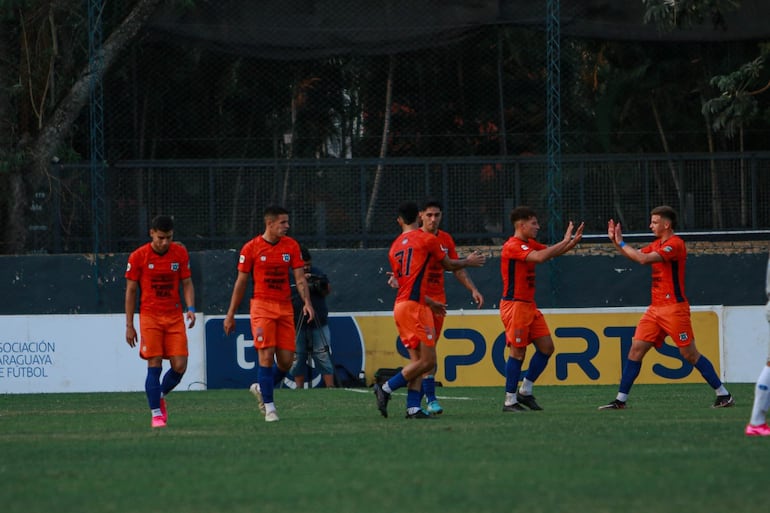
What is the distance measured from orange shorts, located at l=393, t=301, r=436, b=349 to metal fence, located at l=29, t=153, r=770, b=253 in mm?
8729

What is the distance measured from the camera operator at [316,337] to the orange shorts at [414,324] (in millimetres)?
7521

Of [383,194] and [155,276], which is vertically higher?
[383,194]

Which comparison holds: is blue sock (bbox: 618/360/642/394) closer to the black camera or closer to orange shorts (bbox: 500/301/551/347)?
orange shorts (bbox: 500/301/551/347)

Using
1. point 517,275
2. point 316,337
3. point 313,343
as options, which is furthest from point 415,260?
point 313,343

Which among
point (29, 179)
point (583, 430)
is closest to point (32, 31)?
point (29, 179)

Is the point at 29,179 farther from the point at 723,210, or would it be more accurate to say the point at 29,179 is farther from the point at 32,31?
the point at 723,210

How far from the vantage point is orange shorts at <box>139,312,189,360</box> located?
1279 cm

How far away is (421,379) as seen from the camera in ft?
43.0

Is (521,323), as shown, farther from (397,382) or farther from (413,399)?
(397,382)

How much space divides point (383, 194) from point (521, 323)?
8.15 meters

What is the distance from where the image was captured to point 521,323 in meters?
13.7

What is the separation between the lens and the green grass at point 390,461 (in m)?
7.33

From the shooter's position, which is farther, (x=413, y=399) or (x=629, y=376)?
(x=629, y=376)

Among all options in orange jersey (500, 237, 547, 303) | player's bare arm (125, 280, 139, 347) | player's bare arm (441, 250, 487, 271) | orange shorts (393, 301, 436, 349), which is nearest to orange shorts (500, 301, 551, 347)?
orange jersey (500, 237, 547, 303)
